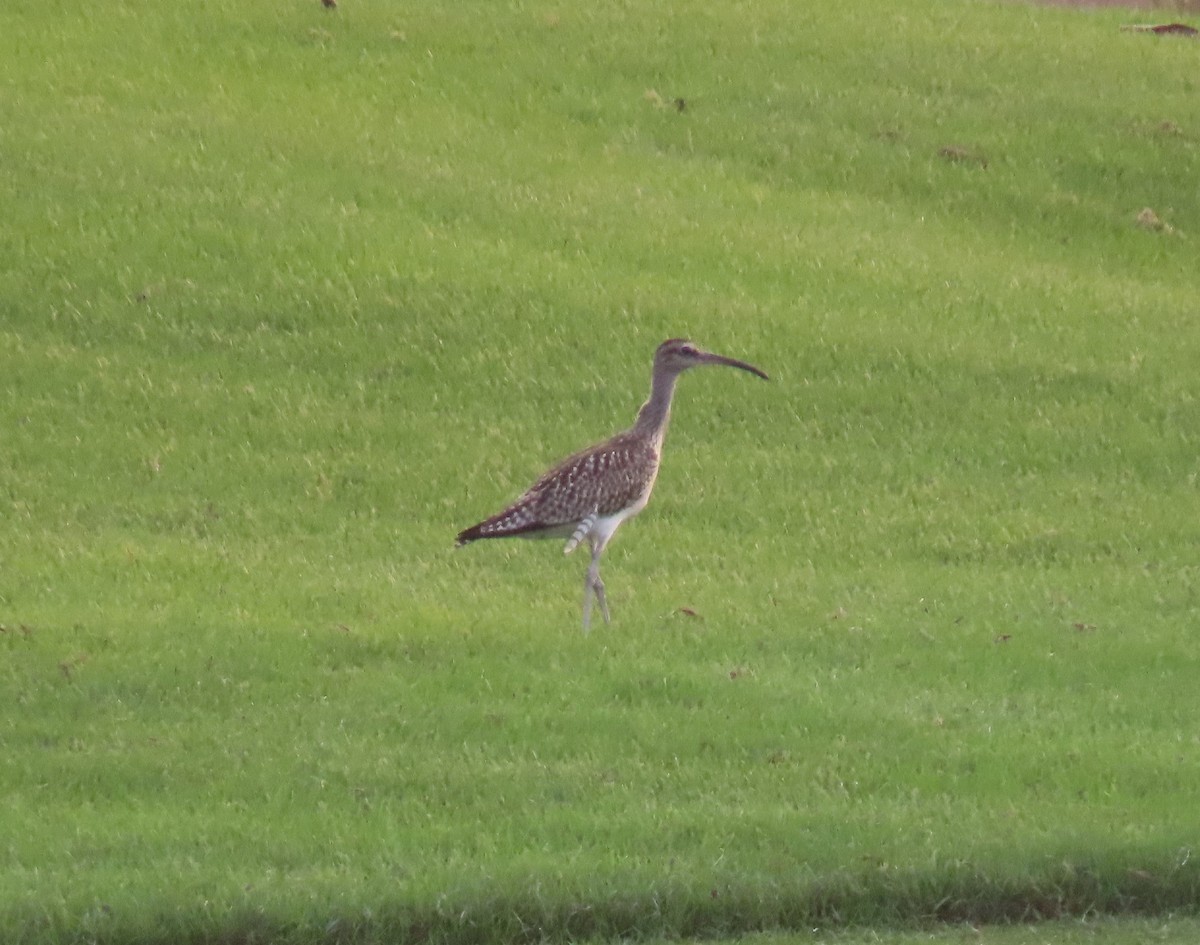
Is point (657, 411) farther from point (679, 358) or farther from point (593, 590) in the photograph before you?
point (593, 590)

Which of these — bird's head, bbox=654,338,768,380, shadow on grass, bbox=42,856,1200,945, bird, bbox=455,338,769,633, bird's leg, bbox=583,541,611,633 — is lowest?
shadow on grass, bbox=42,856,1200,945

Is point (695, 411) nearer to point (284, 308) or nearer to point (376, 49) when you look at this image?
point (284, 308)

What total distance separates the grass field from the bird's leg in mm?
144

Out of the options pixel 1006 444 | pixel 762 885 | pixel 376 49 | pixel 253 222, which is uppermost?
pixel 376 49

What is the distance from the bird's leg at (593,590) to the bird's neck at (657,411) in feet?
3.56

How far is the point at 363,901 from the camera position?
10.3 metres

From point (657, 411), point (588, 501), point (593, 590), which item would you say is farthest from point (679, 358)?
point (593, 590)

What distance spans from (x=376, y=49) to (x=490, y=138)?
2.70m

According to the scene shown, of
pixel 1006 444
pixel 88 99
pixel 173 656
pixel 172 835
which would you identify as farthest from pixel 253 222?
pixel 172 835

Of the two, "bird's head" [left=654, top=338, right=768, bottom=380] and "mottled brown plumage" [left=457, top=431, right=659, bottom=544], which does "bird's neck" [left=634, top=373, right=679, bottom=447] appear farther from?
"mottled brown plumage" [left=457, top=431, right=659, bottom=544]

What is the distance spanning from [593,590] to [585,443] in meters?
4.22

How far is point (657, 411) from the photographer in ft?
53.0

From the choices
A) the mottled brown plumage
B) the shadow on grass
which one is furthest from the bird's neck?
the shadow on grass

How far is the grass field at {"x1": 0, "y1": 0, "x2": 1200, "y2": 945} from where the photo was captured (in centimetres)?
1102
